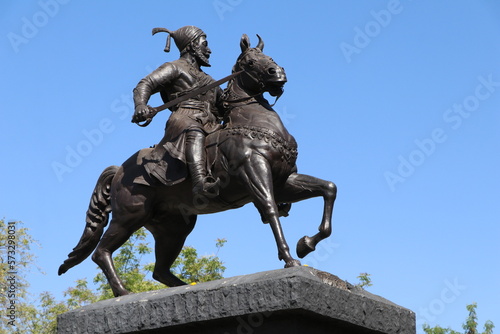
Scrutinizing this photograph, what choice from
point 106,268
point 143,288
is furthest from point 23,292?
point 106,268

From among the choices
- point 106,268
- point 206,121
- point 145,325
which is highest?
point 206,121

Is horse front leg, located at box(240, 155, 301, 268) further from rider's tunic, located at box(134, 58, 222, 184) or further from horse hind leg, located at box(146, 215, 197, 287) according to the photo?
horse hind leg, located at box(146, 215, 197, 287)

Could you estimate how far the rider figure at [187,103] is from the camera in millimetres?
7594

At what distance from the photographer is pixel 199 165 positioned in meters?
7.55

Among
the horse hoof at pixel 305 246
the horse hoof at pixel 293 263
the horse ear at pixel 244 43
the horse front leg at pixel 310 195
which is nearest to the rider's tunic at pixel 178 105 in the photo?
the horse ear at pixel 244 43

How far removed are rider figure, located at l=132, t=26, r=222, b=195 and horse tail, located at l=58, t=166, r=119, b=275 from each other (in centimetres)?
80

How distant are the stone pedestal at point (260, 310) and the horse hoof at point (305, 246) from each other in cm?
54

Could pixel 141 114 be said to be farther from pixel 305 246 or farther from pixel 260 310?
pixel 260 310

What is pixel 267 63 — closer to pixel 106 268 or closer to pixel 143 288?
pixel 106 268

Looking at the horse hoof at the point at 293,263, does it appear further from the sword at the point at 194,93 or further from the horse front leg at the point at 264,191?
the sword at the point at 194,93

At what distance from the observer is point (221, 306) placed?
6586 mm

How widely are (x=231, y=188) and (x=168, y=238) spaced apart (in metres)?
1.16

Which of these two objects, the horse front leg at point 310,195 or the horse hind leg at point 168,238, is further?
the horse hind leg at point 168,238

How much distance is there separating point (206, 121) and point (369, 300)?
236 centimetres
